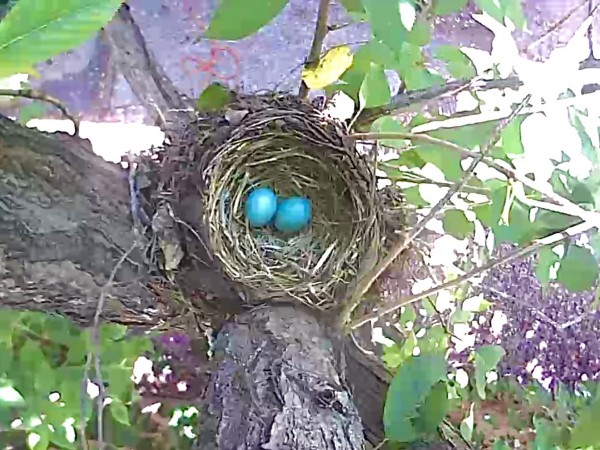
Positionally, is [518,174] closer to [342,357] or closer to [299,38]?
[342,357]

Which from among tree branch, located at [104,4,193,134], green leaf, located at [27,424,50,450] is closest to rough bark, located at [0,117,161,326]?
tree branch, located at [104,4,193,134]

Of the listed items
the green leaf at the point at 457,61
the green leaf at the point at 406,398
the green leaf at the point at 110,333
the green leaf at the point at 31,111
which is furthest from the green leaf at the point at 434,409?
the green leaf at the point at 31,111

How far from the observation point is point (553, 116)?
51cm

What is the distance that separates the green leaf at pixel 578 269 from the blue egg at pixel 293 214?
0.17m

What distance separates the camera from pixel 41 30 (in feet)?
0.81

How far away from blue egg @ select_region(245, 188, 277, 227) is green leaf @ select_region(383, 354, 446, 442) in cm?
13

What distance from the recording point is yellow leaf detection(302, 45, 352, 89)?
21.7 inches

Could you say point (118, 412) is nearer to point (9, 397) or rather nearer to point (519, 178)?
point (9, 397)

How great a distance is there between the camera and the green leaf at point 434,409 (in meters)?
0.53

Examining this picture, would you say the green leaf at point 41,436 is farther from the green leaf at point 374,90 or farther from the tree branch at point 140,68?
the green leaf at point 374,90

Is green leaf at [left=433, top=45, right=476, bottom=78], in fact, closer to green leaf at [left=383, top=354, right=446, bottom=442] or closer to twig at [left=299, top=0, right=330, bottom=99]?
twig at [left=299, top=0, right=330, bottom=99]

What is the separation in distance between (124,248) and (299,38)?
881 mm

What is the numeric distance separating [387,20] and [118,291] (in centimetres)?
27

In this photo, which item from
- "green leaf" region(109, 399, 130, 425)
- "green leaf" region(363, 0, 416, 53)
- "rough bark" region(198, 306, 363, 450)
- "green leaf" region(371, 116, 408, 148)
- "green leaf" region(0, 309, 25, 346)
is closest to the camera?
"green leaf" region(363, 0, 416, 53)
